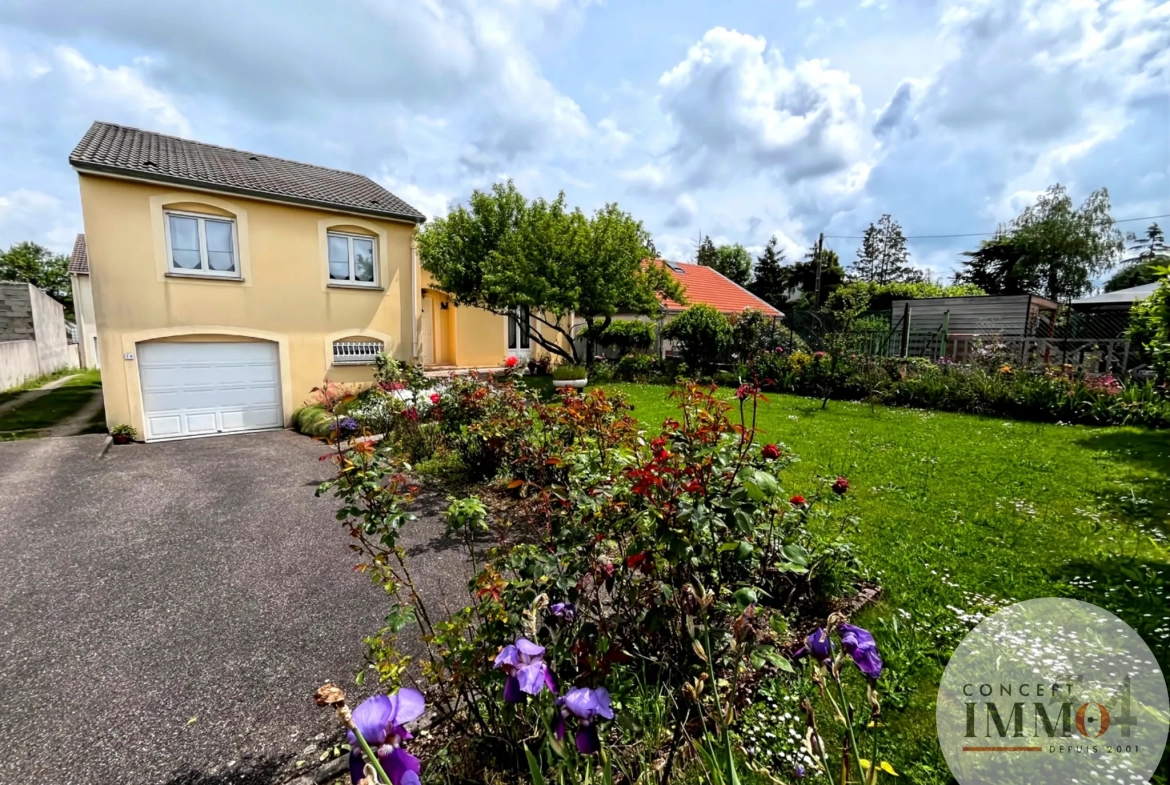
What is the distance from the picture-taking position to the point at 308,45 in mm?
6062

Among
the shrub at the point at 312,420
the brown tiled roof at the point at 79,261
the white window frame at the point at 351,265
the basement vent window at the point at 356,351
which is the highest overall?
the brown tiled roof at the point at 79,261

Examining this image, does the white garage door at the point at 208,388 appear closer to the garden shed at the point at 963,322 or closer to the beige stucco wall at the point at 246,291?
the beige stucco wall at the point at 246,291

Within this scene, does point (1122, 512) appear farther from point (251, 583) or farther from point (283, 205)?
point (283, 205)

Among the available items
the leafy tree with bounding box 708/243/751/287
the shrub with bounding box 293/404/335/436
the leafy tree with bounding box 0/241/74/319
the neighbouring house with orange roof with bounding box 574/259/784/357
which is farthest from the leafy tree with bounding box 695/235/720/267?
the leafy tree with bounding box 0/241/74/319

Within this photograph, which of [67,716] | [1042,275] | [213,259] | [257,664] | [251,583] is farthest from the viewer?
[1042,275]

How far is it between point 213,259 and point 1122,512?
14.1m

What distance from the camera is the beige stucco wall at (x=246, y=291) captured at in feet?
28.2

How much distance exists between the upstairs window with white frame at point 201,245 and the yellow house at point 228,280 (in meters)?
0.02

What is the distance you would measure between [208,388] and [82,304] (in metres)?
19.9

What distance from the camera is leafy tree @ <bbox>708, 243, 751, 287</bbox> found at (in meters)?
40.7

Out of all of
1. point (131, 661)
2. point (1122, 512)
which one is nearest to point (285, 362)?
point (131, 661)

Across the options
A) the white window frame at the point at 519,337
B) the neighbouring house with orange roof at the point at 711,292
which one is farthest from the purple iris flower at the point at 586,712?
the neighbouring house with orange roof at the point at 711,292

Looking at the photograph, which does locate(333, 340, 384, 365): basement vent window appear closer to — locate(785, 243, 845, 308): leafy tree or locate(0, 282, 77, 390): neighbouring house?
locate(0, 282, 77, 390): neighbouring house

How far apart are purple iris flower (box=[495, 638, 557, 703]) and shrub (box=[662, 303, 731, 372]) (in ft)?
43.2
